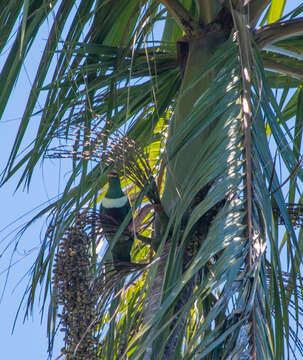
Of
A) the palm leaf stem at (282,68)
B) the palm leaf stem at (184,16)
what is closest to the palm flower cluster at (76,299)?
the palm leaf stem at (184,16)

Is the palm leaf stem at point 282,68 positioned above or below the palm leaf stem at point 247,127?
above

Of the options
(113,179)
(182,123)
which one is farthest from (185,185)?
(113,179)

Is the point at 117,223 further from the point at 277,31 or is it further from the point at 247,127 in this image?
the point at 277,31

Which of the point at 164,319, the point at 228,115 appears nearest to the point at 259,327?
the point at 164,319

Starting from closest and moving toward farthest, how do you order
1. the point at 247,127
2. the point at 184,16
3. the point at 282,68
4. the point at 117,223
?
the point at 247,127
the point at 117,223
the point at 184,16
the point at 282,68

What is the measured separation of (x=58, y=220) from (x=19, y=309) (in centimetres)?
34

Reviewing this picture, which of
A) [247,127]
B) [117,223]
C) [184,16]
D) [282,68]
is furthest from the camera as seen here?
[282,68]

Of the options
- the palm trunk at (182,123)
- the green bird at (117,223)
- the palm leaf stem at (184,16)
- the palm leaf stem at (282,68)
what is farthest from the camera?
the palm leaf stem at (282,68)

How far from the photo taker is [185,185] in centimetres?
199

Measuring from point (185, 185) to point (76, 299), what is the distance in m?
0.46

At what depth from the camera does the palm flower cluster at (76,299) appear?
1.89 m

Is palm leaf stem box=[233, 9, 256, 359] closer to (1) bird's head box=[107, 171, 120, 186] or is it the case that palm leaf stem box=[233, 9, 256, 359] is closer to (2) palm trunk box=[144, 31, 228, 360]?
(2) palm trunk box=[144, 31, 228, 360]

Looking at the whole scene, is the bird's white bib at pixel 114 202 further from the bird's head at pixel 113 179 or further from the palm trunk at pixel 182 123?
the palm trunk at pixel 182 123

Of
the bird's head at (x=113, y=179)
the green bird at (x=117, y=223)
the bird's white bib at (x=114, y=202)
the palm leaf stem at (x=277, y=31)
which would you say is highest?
the palm leaf stem at (x=277, y=31)
